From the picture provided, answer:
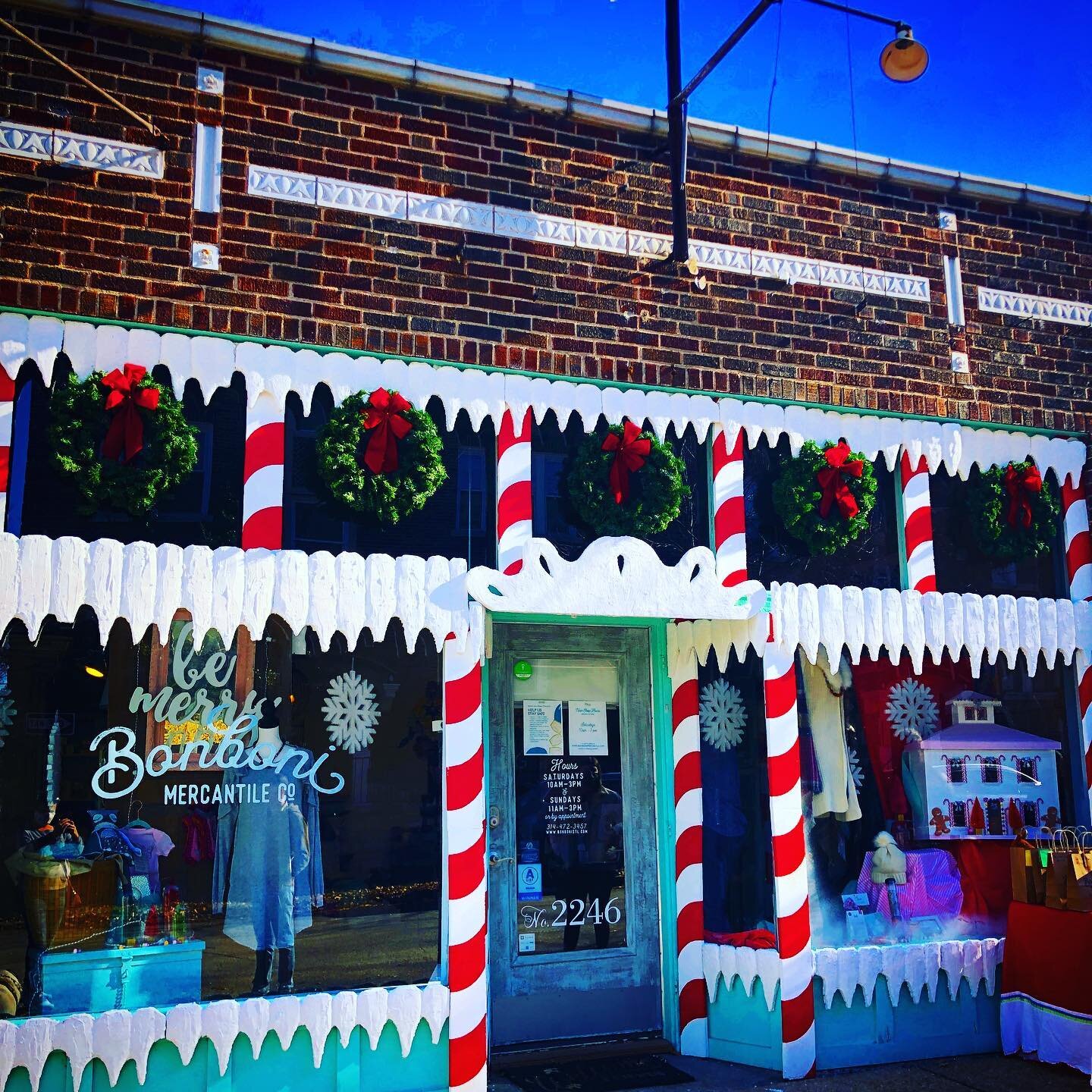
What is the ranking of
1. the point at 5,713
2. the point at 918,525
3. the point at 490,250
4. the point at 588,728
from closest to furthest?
1. the point at 5,713
2. the point at 490,250
3. the point at 588,728
4. the point at 918,525

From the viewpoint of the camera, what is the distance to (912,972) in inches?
285

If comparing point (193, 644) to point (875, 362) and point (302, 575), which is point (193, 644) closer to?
point (302, 575)

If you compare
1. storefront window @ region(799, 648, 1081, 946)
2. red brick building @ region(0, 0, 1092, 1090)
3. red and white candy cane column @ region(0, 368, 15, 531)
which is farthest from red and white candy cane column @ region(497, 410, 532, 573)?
red and white candy cane column @ region(0, 368, 15, 531)

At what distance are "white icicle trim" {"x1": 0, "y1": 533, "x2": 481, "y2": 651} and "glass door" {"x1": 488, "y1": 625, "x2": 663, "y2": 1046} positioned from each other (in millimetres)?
1105

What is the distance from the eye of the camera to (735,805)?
7355 mm

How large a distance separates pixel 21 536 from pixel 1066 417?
23.4ft

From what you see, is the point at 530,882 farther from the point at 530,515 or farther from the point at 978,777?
the point at 978,777

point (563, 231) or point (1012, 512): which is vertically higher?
point (563, 231)

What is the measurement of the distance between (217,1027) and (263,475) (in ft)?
9.44

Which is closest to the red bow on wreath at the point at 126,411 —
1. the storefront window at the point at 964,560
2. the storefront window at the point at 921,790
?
the storefront window at the point at 921,790

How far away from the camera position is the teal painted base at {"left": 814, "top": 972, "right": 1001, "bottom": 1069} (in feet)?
22.9

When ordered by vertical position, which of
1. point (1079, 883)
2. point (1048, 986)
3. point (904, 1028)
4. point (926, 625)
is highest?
point (926, 625)

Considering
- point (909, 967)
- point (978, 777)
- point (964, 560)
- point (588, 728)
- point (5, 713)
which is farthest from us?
point (964, 560)

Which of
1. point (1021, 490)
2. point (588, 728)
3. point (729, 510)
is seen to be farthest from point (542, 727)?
point (1021, 490)
